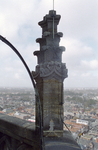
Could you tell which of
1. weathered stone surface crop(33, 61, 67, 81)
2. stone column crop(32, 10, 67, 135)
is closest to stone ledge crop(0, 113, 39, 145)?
stone column crop(32, 10, 67, 135)

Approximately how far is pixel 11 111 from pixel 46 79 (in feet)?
8.97

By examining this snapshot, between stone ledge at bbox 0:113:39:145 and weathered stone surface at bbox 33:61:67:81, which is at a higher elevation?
weathered stone surface at bbox 33:61:67:81

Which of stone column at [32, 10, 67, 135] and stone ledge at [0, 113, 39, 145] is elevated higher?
stone column at [32, 10, 67, 135]

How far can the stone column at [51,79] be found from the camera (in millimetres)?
2006

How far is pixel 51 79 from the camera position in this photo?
2057 mm

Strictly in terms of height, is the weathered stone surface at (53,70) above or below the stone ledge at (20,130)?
above

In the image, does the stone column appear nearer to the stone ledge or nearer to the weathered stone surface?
the weathered stone surface

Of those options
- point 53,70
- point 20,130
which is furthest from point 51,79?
point 20,130

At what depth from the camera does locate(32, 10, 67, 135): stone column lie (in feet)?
6.58

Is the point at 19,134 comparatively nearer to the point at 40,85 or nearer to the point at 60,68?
the point at 40,85

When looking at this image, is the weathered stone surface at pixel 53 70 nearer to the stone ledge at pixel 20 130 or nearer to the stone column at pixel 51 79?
the stone column at pixel 51 79

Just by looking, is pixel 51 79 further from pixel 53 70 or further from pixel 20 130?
pixel 20 130

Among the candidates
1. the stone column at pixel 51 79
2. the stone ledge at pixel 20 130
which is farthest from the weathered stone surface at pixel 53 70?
the stone ledge at pixel 20 130

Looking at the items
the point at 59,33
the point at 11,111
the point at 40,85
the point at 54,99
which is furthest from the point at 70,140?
the point at 11,111
